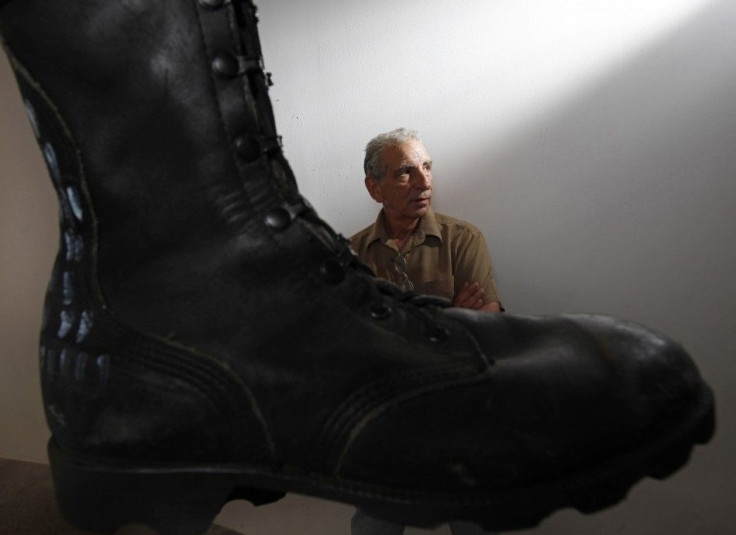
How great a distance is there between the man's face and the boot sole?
58 cm

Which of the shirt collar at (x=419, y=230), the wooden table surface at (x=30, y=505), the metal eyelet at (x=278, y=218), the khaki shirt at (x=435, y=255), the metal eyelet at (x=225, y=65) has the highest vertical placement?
the metal eyelet at (x=225, y=65)

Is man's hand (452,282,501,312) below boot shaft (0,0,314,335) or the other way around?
below

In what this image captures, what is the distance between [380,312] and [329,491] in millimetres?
113

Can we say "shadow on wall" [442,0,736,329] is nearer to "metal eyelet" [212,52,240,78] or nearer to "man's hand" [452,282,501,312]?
"man's hand" [452,282,501,312]

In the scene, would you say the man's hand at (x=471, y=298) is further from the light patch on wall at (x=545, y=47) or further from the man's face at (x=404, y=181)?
the light patch on wall at (x=545, y=47)

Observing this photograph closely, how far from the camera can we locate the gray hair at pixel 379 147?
93cm

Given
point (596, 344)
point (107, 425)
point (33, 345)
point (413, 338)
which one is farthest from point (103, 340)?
point (33, 345)

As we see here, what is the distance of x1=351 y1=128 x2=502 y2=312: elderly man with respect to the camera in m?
0.84

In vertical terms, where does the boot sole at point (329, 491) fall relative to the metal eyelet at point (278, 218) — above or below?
below

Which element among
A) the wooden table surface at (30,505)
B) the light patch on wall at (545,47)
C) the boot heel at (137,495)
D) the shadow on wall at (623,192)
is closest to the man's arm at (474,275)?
the shadow on wall at (623,192)

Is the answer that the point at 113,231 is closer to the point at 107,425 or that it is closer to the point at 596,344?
the point at 107,425

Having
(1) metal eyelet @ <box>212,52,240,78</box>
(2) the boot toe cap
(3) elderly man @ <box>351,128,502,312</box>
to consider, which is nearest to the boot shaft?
(1) metal eyelet @ <box>212,52,240,78</box>

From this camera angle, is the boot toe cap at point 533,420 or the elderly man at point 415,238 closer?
the boot toe cap at point 533,420

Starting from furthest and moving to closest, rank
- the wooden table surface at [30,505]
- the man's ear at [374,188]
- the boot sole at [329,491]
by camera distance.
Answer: the man's ear at [374,188] → the wooden table surface at [30,505] → the boot sole at [329,491]
